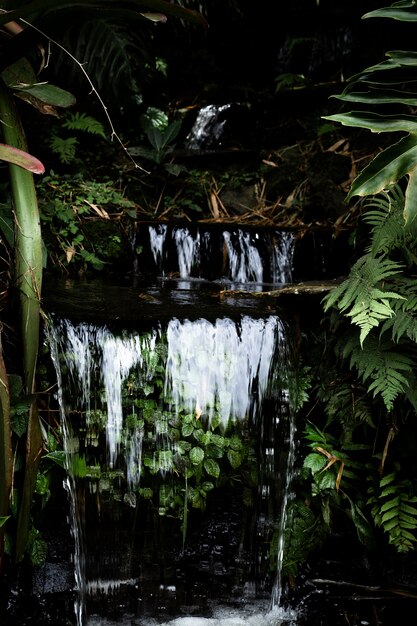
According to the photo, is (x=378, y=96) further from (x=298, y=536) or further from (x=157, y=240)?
(x=157, y=240)

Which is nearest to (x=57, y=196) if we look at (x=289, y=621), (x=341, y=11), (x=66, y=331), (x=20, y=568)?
(x=66, y=331)

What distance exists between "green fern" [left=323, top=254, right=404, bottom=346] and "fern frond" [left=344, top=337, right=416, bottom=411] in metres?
0.15

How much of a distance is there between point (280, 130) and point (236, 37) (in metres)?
2.60

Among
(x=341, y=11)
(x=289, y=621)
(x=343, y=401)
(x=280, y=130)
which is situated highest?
(x=341, y=11)

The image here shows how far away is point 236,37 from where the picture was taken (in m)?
8.56

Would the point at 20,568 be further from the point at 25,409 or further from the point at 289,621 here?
the point at 289,621

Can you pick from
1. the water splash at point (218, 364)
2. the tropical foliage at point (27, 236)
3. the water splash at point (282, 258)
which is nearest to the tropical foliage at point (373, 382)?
the water splash at point (218, 364)

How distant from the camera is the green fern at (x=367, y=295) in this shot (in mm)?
2652

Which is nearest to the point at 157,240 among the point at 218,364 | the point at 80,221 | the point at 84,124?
the point at 80,221

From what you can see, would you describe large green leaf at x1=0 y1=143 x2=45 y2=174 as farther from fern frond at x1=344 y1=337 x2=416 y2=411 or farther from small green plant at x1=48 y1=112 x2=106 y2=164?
small green plant at x1=48 y1=112 x2=106 y2=164

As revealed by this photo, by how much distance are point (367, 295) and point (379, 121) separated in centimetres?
79

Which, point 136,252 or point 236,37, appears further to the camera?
point 236,37

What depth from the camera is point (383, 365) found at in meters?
2.83

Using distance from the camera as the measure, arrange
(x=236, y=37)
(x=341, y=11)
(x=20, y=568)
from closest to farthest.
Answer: (x=20, y=568) → (x=341, y=11) → (x=236, y=37)
